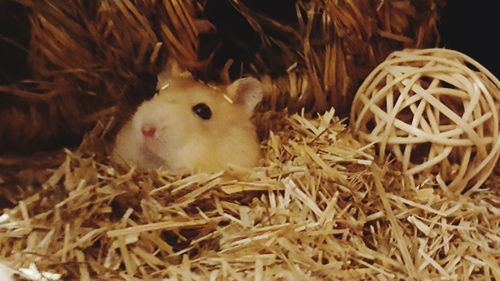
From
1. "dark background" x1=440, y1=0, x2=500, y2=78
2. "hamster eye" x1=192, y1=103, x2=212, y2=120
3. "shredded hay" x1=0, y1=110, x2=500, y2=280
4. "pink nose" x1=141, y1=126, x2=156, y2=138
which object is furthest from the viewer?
"dark background" x1=440, y1=0, x2=500, y2=78

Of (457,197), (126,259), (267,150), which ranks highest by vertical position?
(126,259)

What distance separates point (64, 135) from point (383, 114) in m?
1.03

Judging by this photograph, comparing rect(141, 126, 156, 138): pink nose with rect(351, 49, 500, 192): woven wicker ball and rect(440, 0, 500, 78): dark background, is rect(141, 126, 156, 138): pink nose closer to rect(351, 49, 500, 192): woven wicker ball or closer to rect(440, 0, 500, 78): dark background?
rect(351, 49, 500, 192): woven wicker ball

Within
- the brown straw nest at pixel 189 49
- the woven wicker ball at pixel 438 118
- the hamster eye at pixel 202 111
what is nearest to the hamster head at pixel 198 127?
the hamster eye at pixel 202 111

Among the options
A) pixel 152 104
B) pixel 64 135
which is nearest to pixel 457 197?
pixel 152 104

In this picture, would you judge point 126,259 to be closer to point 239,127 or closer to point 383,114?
point 239,127

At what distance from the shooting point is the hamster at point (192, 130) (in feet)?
6.35

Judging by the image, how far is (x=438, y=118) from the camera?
195 cm

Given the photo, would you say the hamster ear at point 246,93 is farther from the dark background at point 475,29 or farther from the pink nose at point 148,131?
the dark background at point 475,29

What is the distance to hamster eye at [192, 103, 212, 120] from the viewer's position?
2018 millimetres

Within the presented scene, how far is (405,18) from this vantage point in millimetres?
2207

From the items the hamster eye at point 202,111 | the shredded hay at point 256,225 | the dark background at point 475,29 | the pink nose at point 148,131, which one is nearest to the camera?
the shredded hay at point 256,225

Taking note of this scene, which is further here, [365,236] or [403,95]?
[403,95]

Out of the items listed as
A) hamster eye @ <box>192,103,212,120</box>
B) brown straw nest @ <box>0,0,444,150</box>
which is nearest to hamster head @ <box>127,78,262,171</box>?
hamster eye @ <box>192,103,212,120</box>
